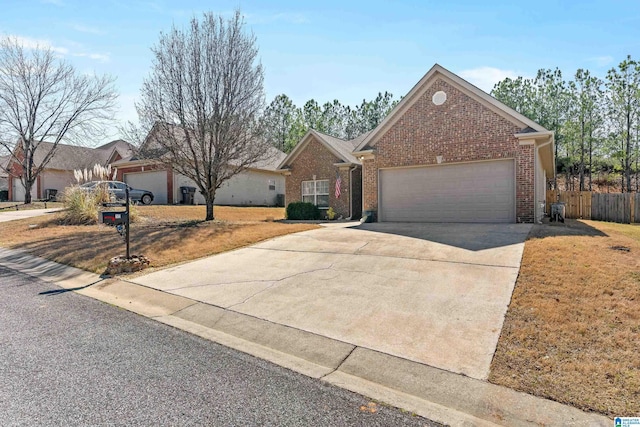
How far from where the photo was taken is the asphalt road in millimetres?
2811

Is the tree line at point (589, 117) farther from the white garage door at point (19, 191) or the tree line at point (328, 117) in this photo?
the white garage door at point (19, 191)

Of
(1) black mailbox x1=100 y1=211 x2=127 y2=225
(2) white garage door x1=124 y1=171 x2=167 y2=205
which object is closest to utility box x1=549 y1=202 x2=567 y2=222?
(1) black mailbox x1=100 y1=211 x2=127 y2=225

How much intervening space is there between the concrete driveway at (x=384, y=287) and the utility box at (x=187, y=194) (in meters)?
17.0

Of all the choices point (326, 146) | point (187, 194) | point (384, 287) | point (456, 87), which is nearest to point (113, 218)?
point (384, 287)

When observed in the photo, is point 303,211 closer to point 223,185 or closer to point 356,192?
point 356,192

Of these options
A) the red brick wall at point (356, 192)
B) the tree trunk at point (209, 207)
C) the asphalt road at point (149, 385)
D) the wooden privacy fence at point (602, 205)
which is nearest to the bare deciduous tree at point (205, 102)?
the tree trunk at point (209, 207)

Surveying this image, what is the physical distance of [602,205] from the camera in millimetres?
17938

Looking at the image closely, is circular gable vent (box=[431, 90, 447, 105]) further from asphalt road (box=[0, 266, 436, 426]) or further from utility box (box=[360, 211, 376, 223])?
asphalt road (box=[0, 266, 436, 426])

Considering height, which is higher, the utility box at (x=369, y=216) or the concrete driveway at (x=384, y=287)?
the utility box at (x=369, y=216)

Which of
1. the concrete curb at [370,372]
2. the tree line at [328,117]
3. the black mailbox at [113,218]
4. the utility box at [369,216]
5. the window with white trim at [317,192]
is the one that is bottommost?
the concrete curb at [370,372]

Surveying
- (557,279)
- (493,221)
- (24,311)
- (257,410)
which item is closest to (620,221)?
(493,221)

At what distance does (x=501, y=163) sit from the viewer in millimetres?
12586

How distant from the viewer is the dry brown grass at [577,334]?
3.08 metres

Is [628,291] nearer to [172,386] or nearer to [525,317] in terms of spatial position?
[525,317]
